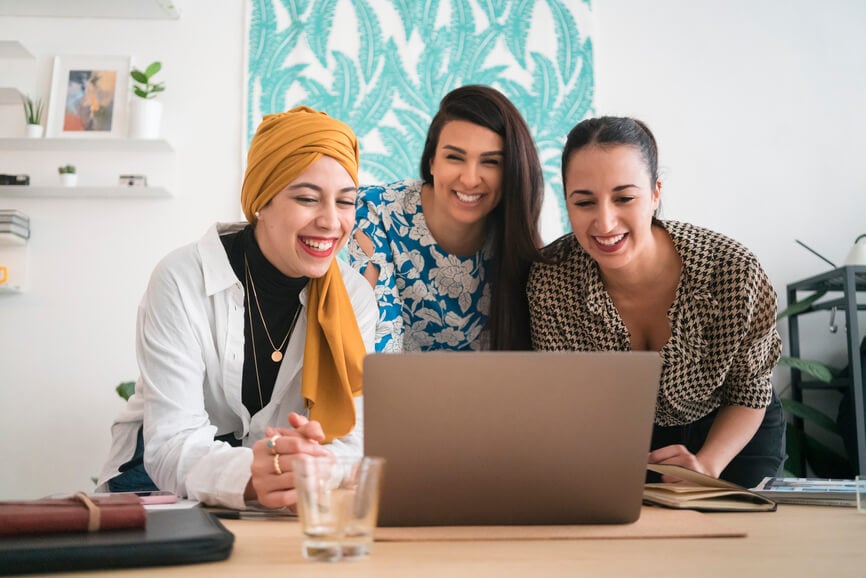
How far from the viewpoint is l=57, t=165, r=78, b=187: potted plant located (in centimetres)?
362

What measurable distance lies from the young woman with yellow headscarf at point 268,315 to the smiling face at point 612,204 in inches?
19.9

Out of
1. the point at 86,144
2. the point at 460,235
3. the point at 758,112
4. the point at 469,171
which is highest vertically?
the point at 758,112

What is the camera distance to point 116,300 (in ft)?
12.2

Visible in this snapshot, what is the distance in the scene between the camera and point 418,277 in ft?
7.13

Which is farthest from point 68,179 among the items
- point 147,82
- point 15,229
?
point 147,82

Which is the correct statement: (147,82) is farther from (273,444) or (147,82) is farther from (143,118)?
(273,444)

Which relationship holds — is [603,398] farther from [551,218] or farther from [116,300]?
[116,300]

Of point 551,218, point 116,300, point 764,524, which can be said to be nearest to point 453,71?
point 551,218

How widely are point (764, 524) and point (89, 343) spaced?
→ 10.9 ft

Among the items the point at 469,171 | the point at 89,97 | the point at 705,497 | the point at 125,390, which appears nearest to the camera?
the point at 705,497

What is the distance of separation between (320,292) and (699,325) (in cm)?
81

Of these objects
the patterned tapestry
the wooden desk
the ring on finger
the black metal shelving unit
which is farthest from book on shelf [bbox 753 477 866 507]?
the patterned tapestry

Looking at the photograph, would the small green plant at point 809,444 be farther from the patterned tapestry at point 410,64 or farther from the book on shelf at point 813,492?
the book on shelf at point 813,492

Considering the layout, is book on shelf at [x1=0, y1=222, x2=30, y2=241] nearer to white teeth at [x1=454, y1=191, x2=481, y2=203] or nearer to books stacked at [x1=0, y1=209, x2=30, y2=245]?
books stacked at [x1=0, y1=209, x2=30, y2=245]
